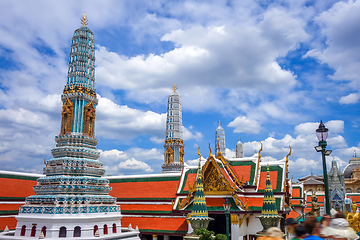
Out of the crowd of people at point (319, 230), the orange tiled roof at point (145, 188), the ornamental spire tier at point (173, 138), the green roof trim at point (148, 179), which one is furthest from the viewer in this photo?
the ornamental spire tier at point (173, 138)

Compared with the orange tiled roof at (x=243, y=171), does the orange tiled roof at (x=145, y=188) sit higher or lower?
lower

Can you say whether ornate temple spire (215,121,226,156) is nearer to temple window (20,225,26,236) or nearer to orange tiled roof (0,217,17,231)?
orange tiled roof (0,217,17,231)

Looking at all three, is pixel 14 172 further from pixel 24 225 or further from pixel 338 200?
pixel 338 200

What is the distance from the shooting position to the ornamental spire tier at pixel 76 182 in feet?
52.0

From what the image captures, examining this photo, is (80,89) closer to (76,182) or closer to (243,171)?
(76,182)

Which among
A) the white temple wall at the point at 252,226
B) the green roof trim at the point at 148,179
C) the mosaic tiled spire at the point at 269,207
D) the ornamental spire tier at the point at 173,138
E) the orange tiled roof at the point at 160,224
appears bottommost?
the orange tiled roof at the point at 160,224

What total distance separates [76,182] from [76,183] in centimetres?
6

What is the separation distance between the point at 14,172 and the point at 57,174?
10624 millimetres

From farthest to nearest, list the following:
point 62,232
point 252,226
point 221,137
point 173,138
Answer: point 221,137 < point 173,138 < point 252,226 < point 62,232

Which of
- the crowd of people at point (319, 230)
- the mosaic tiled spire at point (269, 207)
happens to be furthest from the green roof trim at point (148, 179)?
the crowd of people at point (319, 230)

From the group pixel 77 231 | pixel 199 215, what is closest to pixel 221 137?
pixel 77 231

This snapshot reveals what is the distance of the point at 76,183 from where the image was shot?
1727 centimetres

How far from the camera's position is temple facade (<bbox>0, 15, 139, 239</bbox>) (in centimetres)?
1586

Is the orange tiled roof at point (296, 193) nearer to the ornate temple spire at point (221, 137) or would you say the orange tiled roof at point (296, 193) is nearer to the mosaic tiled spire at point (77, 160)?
the mosaic tiled spire at point (77, 160)
